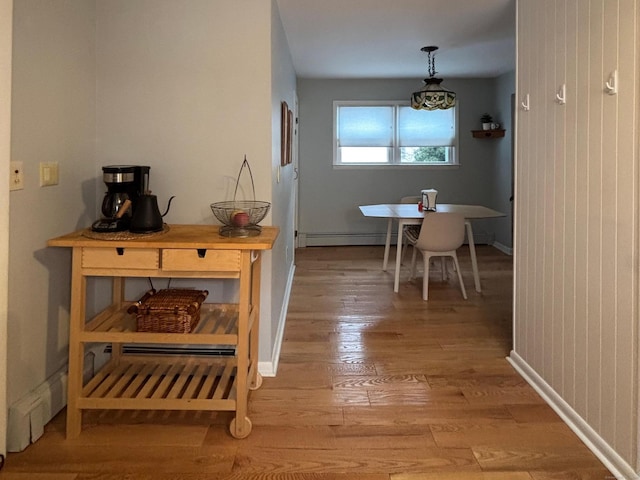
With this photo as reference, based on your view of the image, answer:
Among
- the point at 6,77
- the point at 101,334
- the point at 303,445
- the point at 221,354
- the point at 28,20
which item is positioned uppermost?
the point at 28,20

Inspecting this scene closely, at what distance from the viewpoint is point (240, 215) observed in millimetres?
2248

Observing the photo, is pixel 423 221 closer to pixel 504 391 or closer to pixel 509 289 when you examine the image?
pixel 509 289

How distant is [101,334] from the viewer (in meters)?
2.09

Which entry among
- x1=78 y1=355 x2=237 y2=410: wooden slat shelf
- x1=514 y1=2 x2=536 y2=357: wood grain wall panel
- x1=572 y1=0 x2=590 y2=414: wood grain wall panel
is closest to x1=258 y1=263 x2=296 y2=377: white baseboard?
x1=78 y1=355 x2=237 y2=410: wooden slat shelf

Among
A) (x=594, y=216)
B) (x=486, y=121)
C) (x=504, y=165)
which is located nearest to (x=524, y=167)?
(x=594, y=216)

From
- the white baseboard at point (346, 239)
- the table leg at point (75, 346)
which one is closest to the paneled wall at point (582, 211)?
the table leg at point (75, 346)

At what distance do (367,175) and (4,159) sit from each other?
550cm

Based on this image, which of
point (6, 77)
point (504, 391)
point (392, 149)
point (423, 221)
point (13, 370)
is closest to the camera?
point (6, 77)

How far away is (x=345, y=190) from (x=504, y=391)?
4.69 meters

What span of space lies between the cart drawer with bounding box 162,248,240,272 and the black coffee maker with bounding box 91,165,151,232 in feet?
0.96

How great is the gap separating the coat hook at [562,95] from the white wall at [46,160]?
2.13 meters

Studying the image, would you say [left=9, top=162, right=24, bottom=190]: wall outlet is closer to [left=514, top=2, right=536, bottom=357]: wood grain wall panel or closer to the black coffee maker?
the black coffee maker

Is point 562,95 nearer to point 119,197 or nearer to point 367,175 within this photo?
point 119,197

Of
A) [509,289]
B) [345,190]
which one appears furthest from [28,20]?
[345,190]
